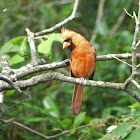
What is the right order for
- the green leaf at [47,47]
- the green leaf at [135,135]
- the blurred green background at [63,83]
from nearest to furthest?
the green leaf at [135,135]
the green leaf at [47,47]
the blurred green background at [63,83]

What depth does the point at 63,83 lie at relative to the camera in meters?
4.80

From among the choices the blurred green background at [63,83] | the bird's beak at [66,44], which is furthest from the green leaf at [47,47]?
the bird's beak at [66,44]

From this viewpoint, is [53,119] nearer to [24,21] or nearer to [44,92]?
[44,92]

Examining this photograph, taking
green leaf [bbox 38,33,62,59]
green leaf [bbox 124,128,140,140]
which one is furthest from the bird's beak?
green leaf [bbox 124,128,140,140]

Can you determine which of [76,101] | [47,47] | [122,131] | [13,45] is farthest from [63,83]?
[122,131]

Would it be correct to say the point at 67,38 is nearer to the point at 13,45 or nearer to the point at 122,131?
the point at 13,45

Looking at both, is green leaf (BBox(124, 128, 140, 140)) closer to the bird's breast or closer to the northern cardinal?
the northern cardinal

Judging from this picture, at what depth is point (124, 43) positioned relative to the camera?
446cm

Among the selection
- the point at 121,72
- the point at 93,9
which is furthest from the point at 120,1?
the point at 121,72

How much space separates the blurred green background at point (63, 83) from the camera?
2.95 meters

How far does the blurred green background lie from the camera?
295 cm

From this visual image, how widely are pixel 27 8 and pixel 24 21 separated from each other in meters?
0.27

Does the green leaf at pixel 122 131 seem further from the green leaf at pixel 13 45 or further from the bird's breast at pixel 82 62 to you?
the green leaf at pixel 13 45

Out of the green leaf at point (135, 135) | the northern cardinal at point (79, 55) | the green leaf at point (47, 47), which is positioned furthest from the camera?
the northern cardinal at point (79, 55)
